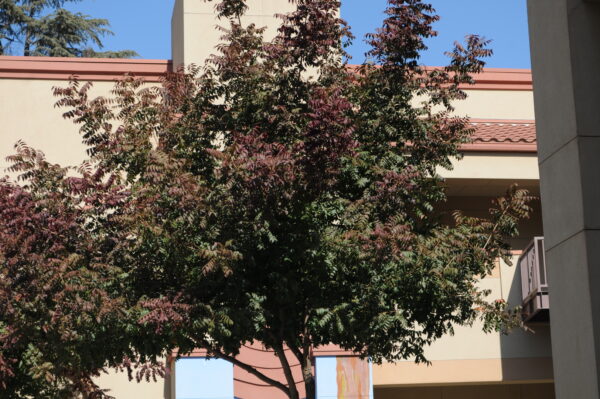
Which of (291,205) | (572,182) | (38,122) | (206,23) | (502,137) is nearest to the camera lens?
(572,182)

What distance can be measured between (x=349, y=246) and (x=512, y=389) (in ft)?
43.1

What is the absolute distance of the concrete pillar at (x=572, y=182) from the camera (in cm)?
855

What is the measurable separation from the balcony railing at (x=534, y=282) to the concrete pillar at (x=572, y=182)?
1205 cm

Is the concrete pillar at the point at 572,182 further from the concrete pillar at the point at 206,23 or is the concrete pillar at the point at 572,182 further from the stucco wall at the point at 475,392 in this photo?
the stucco wall at the point at 475,392

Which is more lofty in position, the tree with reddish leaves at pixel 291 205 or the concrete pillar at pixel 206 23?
the concrete pillar at pixel 206 23

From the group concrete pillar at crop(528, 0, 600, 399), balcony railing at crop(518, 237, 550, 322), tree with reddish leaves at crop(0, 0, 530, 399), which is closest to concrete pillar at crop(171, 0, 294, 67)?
balcony railing at crop(518, 237, 550, 322)

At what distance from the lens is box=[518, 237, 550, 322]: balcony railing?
70.0 ft

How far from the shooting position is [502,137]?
75.4 ft

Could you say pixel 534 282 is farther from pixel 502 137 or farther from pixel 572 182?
pixel 572 182

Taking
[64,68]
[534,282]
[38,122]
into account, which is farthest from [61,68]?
[534,282]

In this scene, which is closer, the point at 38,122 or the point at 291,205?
the point at 291,205

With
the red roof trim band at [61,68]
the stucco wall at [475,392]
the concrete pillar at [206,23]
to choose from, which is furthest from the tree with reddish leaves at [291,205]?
the stucco wall at [475,392]

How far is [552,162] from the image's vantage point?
362 inches

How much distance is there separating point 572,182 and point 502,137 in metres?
14.3
